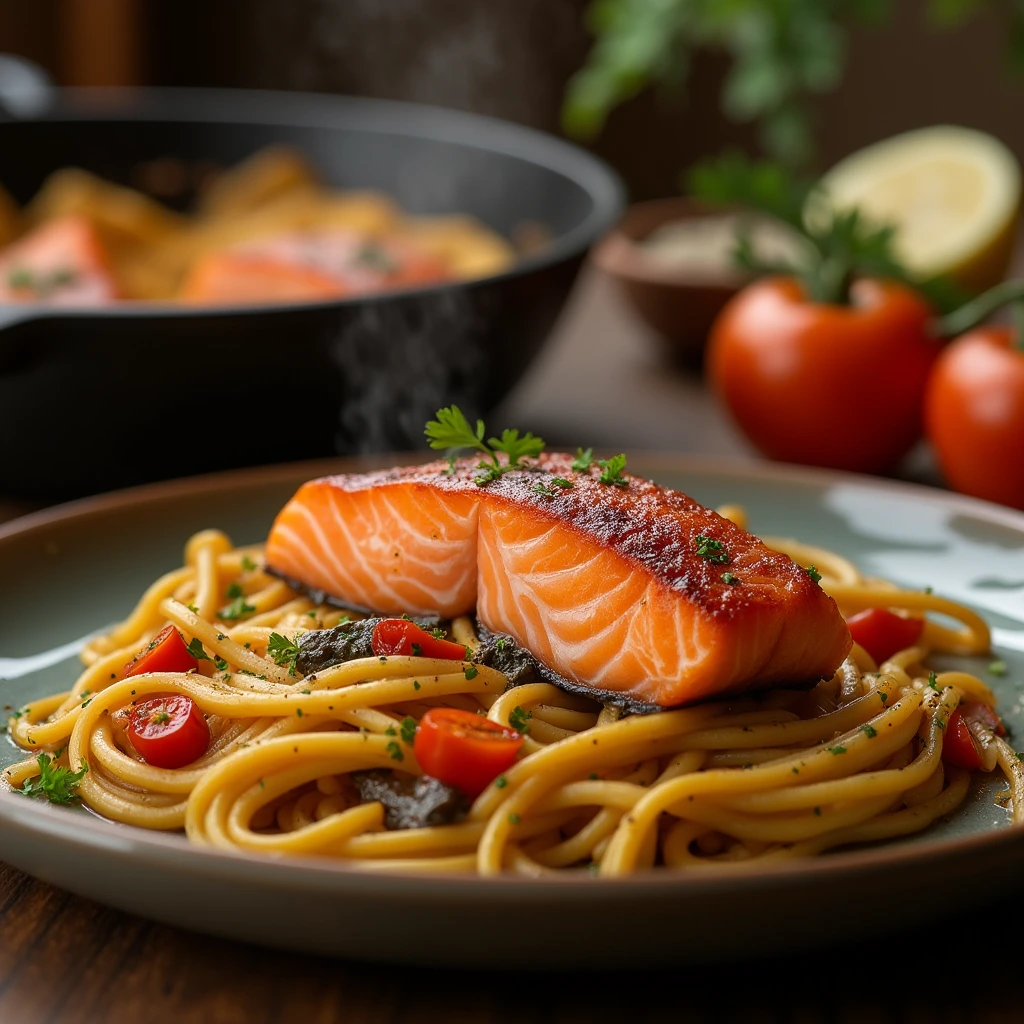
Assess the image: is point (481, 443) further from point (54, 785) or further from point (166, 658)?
point (54, 785)

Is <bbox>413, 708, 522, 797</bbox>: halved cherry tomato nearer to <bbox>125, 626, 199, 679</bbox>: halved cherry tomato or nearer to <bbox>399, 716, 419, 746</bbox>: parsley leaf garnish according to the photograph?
<bbox>399, 716, 419, 746</bbox>: parsley leaf garnish

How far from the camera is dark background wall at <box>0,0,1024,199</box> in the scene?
9250 millimetres

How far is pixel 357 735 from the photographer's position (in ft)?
8.32

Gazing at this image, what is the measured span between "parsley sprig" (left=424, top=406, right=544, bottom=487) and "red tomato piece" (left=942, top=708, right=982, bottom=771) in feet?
3.14

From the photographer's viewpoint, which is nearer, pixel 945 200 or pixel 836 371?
pixel 836 371

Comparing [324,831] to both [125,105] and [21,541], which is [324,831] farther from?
[125,105]

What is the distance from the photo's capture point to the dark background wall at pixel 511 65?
9.25 metres

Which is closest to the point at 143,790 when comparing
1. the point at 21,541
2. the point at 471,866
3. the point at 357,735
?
the point at 357,735

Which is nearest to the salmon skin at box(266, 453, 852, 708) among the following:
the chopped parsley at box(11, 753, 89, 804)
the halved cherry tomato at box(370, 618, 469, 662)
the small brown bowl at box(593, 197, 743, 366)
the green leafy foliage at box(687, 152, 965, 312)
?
the halved cherry tomato at box(370, 618, 469, 662)

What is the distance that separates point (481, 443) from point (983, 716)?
1130 mm

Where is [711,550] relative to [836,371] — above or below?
above

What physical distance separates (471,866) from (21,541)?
5.20 ft

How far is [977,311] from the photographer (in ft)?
15.4

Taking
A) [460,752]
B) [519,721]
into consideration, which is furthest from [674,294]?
[460,752]
